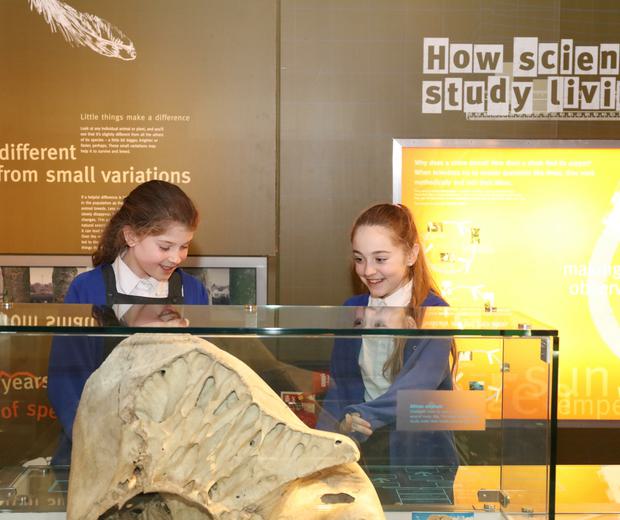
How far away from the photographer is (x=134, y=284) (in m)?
2.93

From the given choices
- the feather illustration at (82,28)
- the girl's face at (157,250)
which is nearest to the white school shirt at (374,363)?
the girl's face at (157,250)

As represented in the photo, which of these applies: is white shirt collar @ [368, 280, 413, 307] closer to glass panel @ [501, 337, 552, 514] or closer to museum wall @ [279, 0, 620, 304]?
glass panel @ [501, 337, 552, 514]

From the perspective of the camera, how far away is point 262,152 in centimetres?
435

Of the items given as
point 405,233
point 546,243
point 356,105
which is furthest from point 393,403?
point 546,243

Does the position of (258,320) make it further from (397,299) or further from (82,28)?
(82,28)

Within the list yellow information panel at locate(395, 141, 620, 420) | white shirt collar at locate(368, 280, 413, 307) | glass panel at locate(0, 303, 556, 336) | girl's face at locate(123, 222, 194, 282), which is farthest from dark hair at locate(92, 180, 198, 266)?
→ yellow information panel at locate(395, 141, 620, 420)

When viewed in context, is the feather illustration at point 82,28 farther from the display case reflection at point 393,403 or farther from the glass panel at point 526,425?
the glass panel at point 526,425

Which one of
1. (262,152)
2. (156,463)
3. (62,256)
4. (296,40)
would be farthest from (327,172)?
(156,463)

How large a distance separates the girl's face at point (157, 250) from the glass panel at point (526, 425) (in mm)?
1523

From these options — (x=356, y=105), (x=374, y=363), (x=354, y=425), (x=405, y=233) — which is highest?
(x=356, y=105)

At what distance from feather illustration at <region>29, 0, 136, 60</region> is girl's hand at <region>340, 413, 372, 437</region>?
10.4 feet

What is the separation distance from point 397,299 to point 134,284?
3.25ft

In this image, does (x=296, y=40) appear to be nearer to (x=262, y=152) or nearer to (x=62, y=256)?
(x=262, y=152)

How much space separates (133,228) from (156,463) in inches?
63.5
